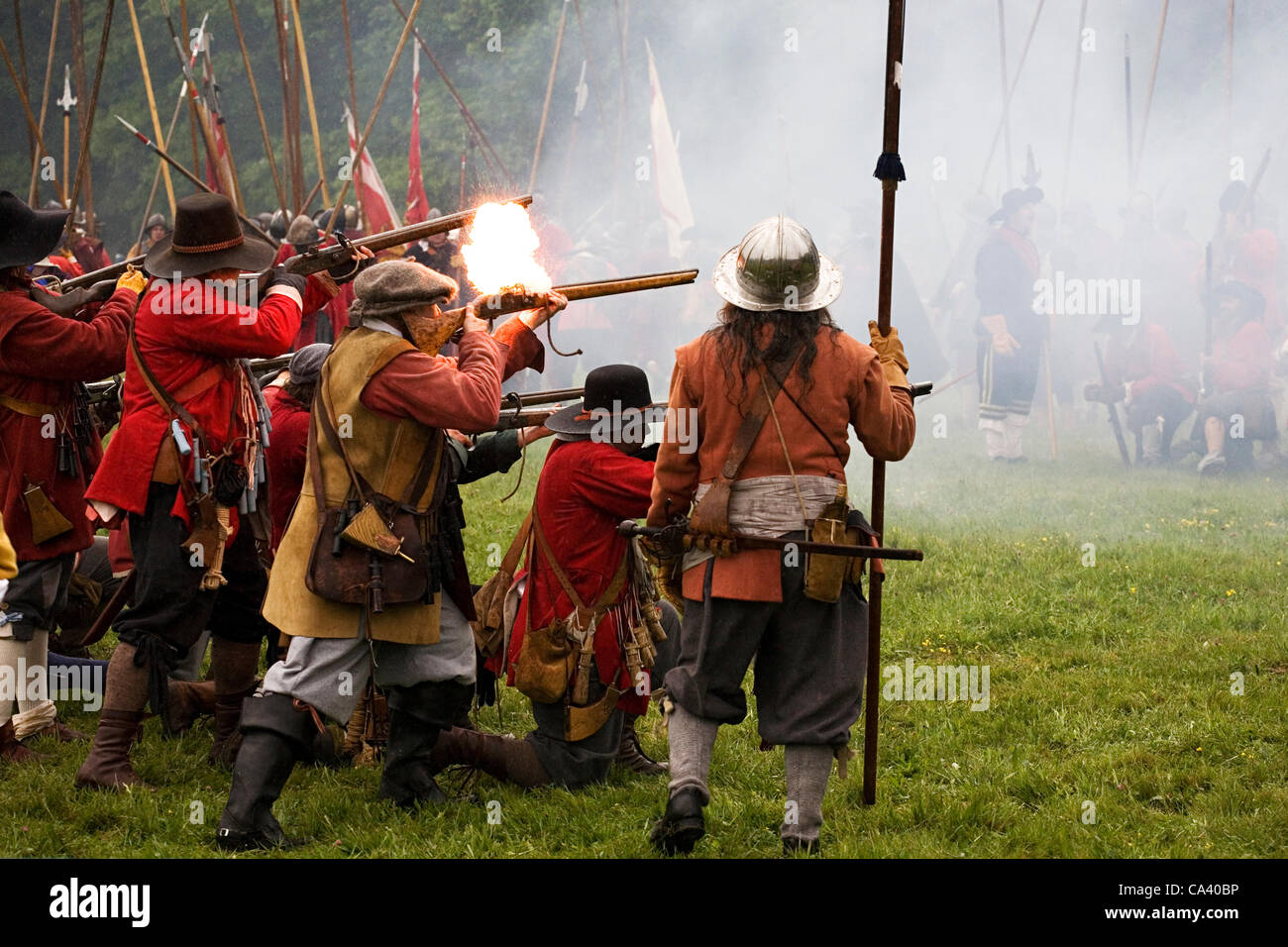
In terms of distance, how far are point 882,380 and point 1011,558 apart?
14.1 feet

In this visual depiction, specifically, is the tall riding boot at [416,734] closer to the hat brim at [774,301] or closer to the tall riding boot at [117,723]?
the tall riding boot at [117,723]

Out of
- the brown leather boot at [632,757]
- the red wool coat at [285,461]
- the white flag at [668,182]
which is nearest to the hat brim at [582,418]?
the red wool coat at [285,461]

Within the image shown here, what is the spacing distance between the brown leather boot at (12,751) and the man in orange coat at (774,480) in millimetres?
2524

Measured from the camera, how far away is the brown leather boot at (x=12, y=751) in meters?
5.20

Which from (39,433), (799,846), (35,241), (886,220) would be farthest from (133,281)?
(799,846)

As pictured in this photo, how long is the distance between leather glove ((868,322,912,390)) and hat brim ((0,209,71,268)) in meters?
3.02

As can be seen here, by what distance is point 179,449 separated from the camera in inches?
193

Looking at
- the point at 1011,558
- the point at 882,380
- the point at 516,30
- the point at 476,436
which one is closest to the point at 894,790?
the point at 882,380

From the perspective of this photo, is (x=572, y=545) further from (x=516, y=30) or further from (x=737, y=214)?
(x=516, y=30)

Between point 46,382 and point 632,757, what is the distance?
262cm

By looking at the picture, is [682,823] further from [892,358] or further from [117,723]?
[117,723]

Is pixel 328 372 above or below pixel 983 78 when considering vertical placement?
below

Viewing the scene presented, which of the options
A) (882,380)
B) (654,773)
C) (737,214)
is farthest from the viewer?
(737,214)

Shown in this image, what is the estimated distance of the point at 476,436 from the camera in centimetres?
516
